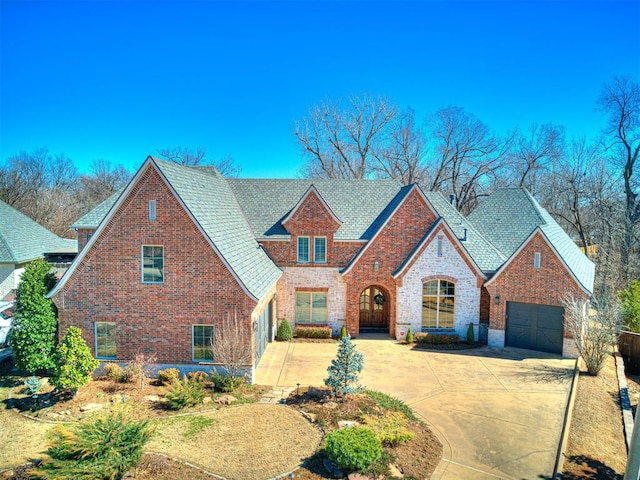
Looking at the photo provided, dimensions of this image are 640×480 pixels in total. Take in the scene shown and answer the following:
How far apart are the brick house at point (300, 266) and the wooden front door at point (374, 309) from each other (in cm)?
5

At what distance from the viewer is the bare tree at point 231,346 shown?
49.0 feet

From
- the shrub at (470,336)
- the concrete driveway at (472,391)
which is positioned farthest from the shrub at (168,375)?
the shrub at (470,336)

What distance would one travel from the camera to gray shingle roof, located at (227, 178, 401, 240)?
23500mm

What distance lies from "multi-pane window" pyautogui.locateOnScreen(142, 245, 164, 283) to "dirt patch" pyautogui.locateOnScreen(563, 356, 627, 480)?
1367cm

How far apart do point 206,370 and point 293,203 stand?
11.7 metres

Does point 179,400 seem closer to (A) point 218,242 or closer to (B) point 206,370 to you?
(B) point 206,370

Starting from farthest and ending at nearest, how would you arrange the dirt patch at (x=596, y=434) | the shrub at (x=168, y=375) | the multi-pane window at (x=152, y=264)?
the multi-pane window at (x=152, y=264) < the shrub at (x=168, y=375) < the dirt patch at (x=596, y=434)

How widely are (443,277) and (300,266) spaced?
7215 mm

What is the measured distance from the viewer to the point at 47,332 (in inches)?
604

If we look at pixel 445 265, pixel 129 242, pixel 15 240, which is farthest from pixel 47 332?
pixel 445 265

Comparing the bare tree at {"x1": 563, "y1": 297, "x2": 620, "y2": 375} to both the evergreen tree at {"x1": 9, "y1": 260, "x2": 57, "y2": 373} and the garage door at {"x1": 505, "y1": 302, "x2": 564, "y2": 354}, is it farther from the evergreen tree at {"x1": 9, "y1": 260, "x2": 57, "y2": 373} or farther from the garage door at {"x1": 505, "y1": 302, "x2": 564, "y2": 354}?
the evergreen tree at {"x1": 9, "y1": 260, "x2": 57, "y2": 373}

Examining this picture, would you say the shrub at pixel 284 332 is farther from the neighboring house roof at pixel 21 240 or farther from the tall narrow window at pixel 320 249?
the neighboring house roof at pixel 21 240

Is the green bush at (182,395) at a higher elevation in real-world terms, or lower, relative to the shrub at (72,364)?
lower

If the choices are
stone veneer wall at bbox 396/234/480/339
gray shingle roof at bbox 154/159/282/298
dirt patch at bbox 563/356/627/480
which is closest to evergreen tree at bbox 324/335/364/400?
gray shingle roof at bbox 154/159/282/298
